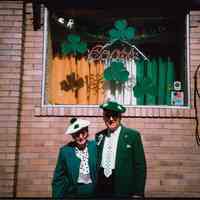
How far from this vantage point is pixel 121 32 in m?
6.33

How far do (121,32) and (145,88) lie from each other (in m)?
0.97

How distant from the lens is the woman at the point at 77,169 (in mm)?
4531

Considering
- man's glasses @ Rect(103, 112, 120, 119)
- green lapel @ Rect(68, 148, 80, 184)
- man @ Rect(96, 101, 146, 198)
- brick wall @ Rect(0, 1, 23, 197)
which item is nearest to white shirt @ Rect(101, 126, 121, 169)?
man @ Rect(96, 101, 146, 198)

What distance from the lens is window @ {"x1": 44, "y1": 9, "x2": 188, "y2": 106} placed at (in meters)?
6.29

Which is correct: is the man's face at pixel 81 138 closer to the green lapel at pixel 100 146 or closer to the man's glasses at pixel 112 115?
the green lapel at pixel 100 146

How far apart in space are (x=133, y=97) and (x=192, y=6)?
5.50 ft

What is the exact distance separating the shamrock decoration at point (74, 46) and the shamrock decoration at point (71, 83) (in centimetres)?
41

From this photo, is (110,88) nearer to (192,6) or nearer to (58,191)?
(192,6)

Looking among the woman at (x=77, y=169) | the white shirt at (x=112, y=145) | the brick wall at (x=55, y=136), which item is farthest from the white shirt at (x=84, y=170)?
the brick wall at (x=55, y=136)

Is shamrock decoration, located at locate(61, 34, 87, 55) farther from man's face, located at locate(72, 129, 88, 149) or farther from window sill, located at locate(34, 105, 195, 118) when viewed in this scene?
man's face, located at locate(72, 129, 88, 149)

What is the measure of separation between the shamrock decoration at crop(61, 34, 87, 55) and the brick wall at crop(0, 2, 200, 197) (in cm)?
56

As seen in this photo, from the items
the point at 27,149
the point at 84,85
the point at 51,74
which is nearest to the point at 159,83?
the point at 84,85

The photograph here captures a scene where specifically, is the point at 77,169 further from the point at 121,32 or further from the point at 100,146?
the point at 121,32

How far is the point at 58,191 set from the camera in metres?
4.58
